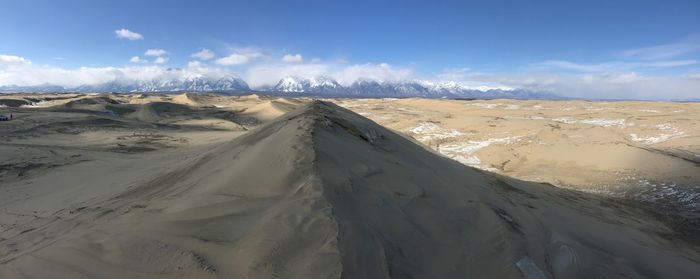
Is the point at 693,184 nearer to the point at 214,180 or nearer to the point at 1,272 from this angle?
the point at 214,180

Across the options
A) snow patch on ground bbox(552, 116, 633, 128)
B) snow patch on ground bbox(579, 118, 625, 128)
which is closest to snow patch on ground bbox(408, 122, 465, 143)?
snow patch on ground bbox(552, 116, 633, 128)

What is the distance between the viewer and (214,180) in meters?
6.14

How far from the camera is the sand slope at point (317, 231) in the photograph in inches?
146

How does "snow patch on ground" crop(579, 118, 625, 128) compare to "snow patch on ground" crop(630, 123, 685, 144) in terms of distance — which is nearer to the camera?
"snow patch on ground" crop(630, 123, 685, 144)

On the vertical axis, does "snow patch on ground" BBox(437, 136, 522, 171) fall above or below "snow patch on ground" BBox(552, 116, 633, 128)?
below

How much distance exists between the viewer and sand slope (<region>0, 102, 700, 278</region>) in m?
3.71

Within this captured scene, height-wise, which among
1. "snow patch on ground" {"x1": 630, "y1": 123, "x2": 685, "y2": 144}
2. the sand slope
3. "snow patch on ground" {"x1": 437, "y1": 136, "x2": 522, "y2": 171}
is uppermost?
the sand slope

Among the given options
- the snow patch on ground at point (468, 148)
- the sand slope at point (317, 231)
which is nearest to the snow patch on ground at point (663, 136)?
the snow patch on ground at point (468, 148)

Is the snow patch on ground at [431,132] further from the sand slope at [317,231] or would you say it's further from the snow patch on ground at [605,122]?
the sand slope at [317,231]

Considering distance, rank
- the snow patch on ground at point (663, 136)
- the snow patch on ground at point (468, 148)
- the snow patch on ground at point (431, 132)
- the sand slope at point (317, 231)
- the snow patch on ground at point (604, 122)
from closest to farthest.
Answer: the sand slope at point (317, 231) < the snow patch on ground at point (468, 148) < the snow patch on ground at point (663, 136) < the snow patch on ground at point (431, 132) < the snow patch on ground at point (604, 122)

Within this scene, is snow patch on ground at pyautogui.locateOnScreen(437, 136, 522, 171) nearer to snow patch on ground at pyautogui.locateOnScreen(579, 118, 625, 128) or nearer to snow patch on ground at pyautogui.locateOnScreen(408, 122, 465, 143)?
snow patch on ground at pyautogui.locateOnScreen(408, 122, 465, 143)

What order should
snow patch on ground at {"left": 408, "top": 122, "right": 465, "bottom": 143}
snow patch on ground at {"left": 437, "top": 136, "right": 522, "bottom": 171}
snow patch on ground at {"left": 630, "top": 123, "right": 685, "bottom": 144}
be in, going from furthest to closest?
snow patch on ground at {"left": 408, "top": 122, "right": 465, "bottom": 143} → snow patch on ground at {"left": 630, "top": 123, "right": 685, "bottom": 144} → snow patch on ground at {"left": 437, "top": 136, "right": 522, "bottom": 171}

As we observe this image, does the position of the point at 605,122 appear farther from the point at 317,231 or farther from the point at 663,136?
the point at 317,231

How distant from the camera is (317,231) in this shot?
402 centimetres
